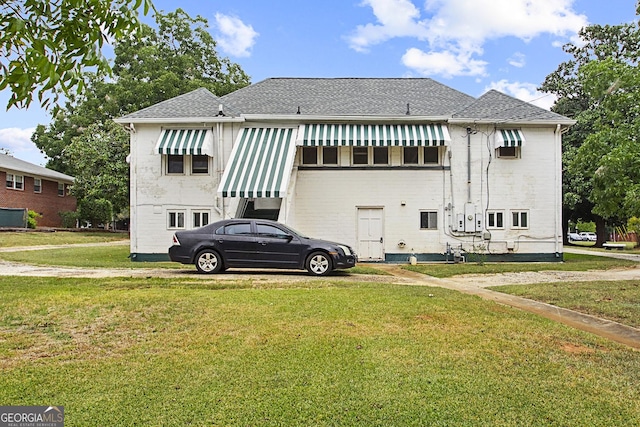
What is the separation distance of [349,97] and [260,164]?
5.83m

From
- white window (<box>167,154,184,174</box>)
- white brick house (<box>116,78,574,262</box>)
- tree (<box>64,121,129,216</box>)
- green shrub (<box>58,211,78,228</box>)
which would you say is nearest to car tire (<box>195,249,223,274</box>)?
white brick house (<box>116,78,574,262</box>)

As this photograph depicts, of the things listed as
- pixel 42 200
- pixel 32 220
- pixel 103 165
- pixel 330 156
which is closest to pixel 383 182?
pixel 330 156

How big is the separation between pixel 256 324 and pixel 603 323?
5.28m

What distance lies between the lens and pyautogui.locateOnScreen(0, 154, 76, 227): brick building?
117 ft

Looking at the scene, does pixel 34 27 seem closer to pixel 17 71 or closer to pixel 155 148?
pixel 17 71

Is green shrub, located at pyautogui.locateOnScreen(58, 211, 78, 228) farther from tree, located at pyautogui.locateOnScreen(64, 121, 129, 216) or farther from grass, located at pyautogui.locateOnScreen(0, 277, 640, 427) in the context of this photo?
grass, located at pyautogui.locateOnScreen(0, 277, 640, 427)

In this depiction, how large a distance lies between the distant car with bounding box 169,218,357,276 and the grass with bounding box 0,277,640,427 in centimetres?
505

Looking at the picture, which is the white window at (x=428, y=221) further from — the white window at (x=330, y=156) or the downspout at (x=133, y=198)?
A: the downspout at (x=133, y=198)

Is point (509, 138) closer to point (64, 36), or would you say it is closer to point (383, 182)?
point (383, 182)

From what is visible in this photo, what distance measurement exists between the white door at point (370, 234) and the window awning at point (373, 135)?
2.77 m

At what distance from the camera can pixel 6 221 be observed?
110 ft

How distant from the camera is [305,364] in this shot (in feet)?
16.2

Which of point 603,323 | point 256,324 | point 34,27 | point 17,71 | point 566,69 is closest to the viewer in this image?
point 17,71

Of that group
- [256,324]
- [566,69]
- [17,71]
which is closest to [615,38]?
[566,69]
